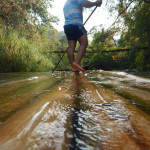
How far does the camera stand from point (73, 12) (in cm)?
318

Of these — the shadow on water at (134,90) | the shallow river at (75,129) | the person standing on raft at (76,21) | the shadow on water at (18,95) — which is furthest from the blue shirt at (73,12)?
the shallow river at (75,129)

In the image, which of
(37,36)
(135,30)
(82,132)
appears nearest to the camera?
(82,132)

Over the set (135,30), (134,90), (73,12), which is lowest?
(134,90)

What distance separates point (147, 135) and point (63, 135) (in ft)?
0.61

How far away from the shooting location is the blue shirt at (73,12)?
3172mm

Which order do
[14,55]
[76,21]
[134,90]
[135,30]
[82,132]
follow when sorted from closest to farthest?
1. [82,132]
2. [134,90]
3. [76,21]
4. [14,55]
5. [135,30]

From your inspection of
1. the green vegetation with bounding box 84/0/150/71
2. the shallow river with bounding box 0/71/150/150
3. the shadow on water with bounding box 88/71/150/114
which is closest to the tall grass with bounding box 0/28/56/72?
the shadow on water with bounding box 88/71/150/114

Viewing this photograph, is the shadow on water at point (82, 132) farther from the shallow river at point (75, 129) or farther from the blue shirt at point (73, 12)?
the blue shirt at point (73, 12)

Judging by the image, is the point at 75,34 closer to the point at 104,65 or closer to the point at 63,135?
the point at 63,135

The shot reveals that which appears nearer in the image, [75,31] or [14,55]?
[75,31]

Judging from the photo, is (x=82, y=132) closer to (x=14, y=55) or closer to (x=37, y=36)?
(x=14, y=55)

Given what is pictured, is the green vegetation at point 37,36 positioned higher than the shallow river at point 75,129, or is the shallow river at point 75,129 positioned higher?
the green vegetation at point 37,36

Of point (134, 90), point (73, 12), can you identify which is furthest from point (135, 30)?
point (134, 90)

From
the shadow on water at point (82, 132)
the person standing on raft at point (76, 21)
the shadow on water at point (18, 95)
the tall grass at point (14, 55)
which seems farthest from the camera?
the tall grass at point (14, 55)
